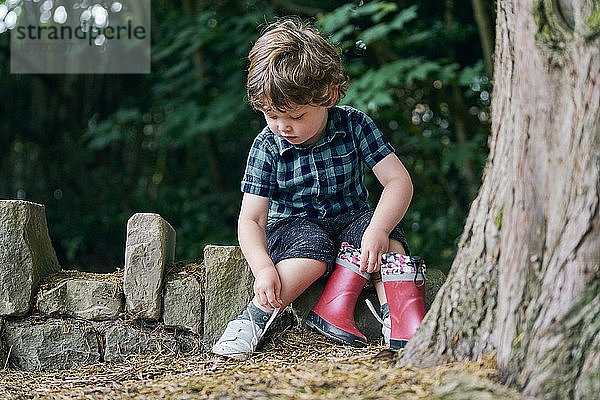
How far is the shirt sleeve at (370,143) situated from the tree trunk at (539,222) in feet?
2.43

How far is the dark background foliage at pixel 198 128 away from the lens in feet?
17.2

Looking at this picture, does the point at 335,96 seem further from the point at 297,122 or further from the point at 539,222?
the point at 539,222

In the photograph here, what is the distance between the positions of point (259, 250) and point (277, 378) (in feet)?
2.03

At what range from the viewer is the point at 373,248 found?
6.70 feet

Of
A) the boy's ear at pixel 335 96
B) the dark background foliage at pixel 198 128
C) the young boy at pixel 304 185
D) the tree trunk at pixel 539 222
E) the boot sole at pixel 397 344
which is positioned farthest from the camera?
the dark background foliage at pixel 198 128

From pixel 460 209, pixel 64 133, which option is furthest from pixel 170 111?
pixel 460 209

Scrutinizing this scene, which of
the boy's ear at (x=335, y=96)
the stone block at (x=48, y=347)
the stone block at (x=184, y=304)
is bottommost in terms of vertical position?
the stone block at (x=48, y=347)

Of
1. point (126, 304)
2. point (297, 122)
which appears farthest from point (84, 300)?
point (297, 122)

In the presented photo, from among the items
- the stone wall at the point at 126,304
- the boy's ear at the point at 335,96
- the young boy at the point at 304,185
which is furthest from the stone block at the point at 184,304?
the boy's ear at the point at 335,96

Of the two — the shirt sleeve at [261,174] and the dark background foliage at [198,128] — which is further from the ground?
the dark background foliage at [198,128]

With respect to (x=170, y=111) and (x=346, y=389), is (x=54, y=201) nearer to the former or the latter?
(x=170, y=111)

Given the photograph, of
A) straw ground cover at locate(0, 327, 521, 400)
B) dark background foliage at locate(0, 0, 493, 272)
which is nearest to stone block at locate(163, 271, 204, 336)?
straw ground cover at locate(0, 327, 521, 400)

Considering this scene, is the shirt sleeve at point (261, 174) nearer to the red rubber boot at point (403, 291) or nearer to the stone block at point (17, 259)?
the red rubber boot at point (403, 291)

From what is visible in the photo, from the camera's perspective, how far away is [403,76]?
4352 mm
